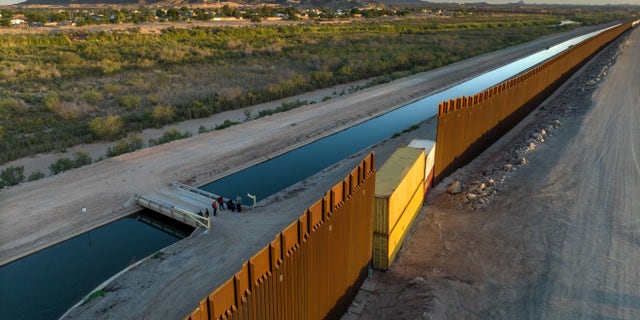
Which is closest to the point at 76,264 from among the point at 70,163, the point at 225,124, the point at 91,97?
the point at 70,163

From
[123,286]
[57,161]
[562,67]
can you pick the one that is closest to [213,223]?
[123,286]

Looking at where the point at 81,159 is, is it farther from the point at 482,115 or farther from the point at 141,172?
the point at 482,115

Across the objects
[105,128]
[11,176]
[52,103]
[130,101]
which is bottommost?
[11,176]

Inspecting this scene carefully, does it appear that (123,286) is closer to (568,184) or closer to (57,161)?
(57,161)

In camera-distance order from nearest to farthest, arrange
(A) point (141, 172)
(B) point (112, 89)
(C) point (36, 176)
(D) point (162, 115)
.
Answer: (C) point (36, 176), (A) point (141, 172), (D) point (162, 115), (B) point (112, 89)

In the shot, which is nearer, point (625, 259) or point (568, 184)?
point (625, 259)

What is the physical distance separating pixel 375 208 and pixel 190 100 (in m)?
25.7

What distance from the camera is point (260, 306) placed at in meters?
6.80

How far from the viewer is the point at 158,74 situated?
43.3 metres

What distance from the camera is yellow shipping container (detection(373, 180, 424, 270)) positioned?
11.3 metres

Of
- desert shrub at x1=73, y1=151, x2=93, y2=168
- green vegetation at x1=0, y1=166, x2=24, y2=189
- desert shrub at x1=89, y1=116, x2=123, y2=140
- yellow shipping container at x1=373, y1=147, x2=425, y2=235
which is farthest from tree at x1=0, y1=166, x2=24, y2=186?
yellow shipping container at x1=373, y1=147, x2=425, y2=235

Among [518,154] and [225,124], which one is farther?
[225,124]

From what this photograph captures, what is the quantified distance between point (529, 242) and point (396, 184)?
171 inches

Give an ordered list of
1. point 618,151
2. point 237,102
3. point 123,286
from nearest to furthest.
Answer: point 123,286 → point 618,151 → point 237,102
